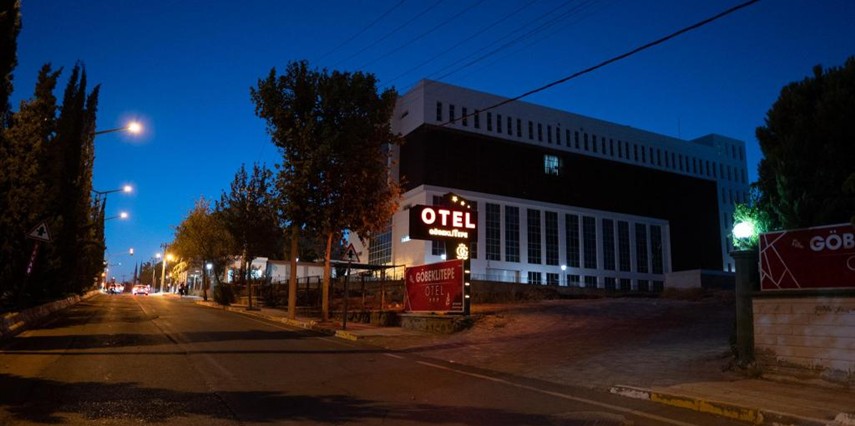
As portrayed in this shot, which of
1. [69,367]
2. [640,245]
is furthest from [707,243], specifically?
[69,367]

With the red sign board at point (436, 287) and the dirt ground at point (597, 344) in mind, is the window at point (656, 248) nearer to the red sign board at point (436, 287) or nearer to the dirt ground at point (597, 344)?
the dirt ground at point (597, 344)

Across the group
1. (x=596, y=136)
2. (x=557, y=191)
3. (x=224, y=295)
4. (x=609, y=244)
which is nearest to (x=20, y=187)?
(x=224, y=295)

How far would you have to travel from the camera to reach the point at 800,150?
10758mm

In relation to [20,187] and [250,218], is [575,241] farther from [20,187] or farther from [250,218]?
[20,187]

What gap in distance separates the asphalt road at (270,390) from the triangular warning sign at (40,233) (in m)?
5.55

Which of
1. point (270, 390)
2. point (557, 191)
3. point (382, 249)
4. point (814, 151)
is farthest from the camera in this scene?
point (557, 191)

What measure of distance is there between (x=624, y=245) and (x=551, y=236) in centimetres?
1324

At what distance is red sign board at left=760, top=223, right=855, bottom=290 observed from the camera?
912 centimetres

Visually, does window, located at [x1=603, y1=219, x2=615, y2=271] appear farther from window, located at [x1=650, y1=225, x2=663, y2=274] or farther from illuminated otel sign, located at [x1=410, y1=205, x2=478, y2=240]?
illuminated otel sign, located at [x1=410, y1=205, x2=478, y2=240]

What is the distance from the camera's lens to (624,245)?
79000 mm

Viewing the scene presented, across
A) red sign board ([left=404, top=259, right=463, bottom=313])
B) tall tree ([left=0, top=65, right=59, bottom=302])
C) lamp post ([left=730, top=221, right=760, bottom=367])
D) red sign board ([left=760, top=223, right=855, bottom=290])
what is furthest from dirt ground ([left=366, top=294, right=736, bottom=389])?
tall tree ([left=0, top=65, right=59, bottom=302])

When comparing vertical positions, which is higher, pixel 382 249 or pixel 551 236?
pixel 551 236

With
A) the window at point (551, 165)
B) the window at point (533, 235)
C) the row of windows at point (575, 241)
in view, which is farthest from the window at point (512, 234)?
the window at point (551, 165)

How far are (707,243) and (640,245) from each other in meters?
14.2
